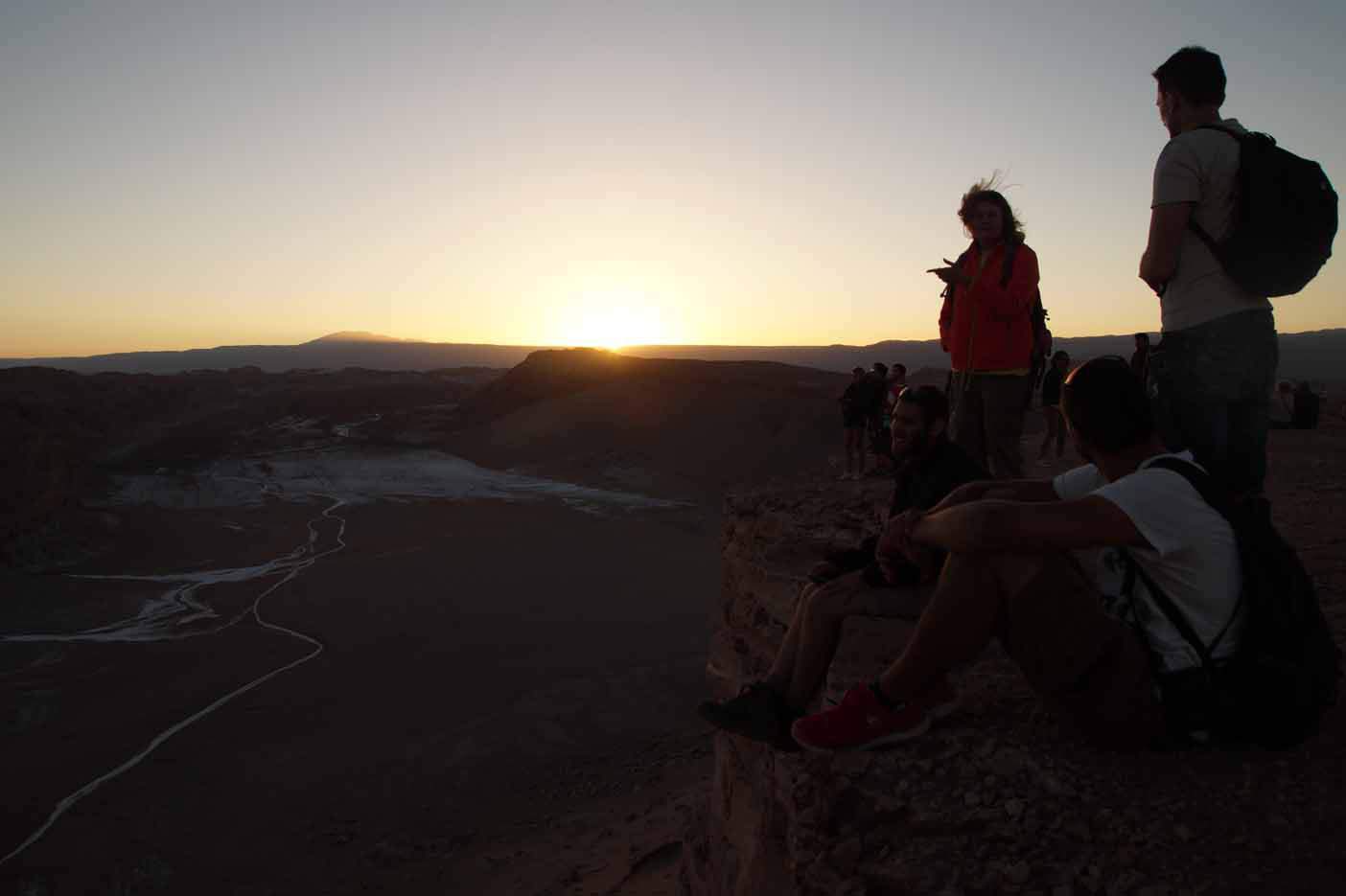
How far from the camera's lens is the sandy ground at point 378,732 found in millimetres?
8031

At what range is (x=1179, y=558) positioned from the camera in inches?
98.9

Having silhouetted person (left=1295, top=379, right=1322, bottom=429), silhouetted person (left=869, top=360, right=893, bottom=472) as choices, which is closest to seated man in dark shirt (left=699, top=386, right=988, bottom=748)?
silhouetted person (left=869, top=360, right=893, bottom=472)

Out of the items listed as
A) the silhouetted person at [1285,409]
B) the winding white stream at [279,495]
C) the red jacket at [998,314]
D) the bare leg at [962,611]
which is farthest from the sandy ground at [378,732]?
the silhouetted person at [1285,409]

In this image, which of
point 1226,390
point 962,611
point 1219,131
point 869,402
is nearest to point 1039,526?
point 962,611

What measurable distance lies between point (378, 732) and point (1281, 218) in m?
9.98

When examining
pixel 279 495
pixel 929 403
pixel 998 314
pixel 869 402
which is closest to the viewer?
pixel 929 403

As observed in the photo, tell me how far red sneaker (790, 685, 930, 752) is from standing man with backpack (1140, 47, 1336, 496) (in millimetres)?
1348

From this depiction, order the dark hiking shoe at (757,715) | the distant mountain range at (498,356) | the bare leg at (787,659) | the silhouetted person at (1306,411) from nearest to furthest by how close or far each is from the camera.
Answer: the dark hiking shoe at (757,715)
the bare leg at (787,659)
the silhouetted person at (1306,411)
the distant mountain range at (498,356)

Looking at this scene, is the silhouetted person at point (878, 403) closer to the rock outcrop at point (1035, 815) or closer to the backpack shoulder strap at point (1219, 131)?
the rock outcrop at point (1035, 815)

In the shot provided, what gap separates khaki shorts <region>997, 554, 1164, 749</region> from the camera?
2.59m

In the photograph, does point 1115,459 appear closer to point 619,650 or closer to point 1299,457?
point 1299,457

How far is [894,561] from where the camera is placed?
10.6ft

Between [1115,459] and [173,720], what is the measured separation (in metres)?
11.2

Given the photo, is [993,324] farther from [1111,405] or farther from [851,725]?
[851,725]
